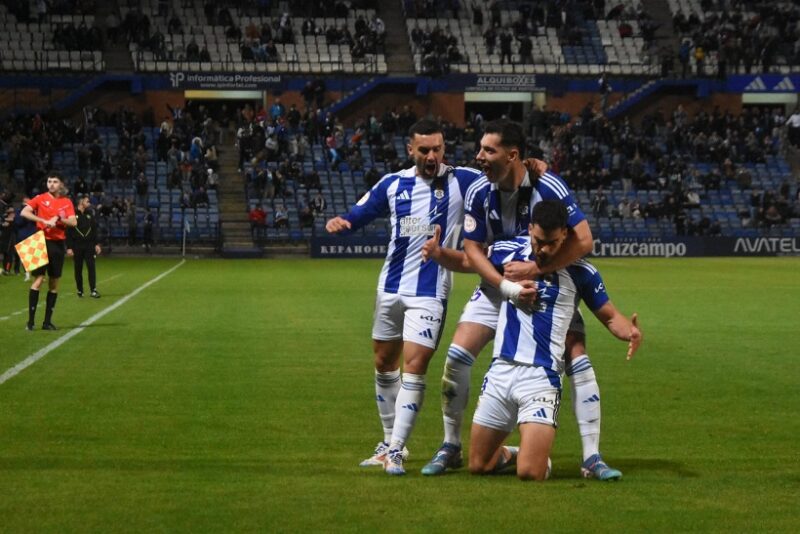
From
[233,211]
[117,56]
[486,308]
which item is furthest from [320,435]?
[117,56]

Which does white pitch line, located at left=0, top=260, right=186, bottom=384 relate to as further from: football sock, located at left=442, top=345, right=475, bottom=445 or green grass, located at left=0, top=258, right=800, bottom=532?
football sock, located at left=442, top=345, right=475, bottom=445

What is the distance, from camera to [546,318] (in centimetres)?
841

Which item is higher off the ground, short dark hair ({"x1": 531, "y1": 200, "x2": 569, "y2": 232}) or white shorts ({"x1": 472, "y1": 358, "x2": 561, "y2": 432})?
short dark hair ({"x1": 531, "y1": 200, "x2": 569, "y2": 232})

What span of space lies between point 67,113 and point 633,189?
2536 cm

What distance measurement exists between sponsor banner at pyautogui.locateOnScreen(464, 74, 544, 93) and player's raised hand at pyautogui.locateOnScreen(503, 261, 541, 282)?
52.6 meters

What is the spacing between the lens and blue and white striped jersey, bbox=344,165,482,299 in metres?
9.07

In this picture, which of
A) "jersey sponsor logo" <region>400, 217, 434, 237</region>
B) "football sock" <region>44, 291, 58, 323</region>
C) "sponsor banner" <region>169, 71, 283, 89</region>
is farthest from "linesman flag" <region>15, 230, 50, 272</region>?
"sponsor banner" <region>169, 71, 283, 89</region>

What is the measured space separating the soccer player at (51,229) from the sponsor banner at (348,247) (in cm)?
2976

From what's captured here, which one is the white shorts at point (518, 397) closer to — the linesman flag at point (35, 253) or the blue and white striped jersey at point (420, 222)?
the blue and white striped jersey at point (420, 222)

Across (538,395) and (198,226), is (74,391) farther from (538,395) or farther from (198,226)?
(198,226)

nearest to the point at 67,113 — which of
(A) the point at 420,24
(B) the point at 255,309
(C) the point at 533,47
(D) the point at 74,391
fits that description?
(A) the point at 420,24

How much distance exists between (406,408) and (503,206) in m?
1.52

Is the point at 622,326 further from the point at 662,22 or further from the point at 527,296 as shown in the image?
the point at 662,22

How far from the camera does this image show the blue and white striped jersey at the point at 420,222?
29.8 ft
